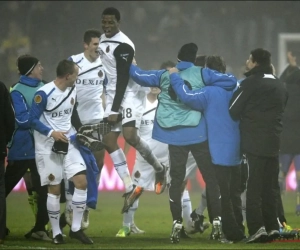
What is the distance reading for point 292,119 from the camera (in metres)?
14.2

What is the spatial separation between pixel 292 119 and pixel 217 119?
13.4 feet

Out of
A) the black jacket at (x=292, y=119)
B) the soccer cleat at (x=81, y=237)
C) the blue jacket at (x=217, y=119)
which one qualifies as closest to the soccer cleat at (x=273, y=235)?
the blue jacket at (x=217, y=119)

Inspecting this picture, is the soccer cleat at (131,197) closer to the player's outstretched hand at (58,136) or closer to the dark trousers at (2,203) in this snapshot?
the player's outstretched hand at (58,136)

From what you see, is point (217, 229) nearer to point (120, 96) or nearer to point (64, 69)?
point (120, 96)

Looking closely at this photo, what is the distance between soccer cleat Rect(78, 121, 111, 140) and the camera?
1081 cm

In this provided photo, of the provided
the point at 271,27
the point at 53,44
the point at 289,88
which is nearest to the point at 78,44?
the point at 53,44

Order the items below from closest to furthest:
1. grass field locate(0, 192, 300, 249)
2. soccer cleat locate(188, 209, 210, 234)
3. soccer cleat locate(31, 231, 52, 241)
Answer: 1. grass field locate(0, 192, 300, 249)
2. soccer cleat locate(31, 231, 52, 241)
3. soccer cleat locate(188, 209, 210, 234)

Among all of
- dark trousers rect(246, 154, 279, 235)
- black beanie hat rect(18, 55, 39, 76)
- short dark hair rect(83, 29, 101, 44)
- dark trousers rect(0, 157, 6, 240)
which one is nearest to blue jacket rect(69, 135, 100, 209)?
dark trousers rect(0, 157, 6, 240)

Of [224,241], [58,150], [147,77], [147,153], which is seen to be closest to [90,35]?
[147,77]

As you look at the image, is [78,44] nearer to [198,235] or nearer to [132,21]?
[132,21]

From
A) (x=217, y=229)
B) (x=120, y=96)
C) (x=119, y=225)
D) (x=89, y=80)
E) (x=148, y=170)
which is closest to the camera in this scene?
(x=217, y=229)

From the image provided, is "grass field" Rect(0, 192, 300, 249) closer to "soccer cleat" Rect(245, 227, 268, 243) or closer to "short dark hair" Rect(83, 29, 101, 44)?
"soccer cleat" Rect(245, 227, 268, 243)

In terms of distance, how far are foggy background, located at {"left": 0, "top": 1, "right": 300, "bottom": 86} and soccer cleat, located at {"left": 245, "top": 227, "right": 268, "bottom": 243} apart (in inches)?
581

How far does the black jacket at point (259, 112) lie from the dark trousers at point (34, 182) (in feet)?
7.94
